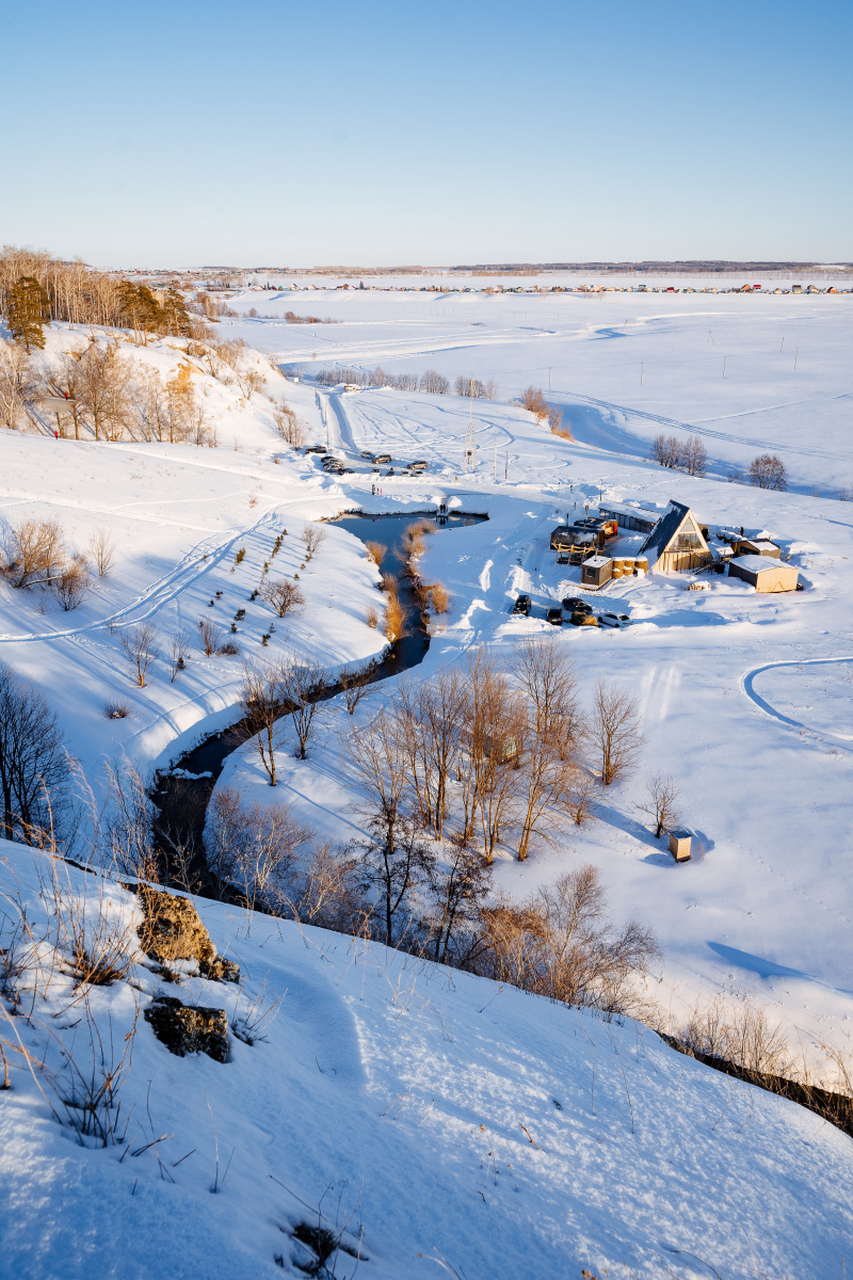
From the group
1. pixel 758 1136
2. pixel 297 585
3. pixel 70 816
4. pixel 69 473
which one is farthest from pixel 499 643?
pixel 69 473

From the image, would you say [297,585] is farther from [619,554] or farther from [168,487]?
[619,554]

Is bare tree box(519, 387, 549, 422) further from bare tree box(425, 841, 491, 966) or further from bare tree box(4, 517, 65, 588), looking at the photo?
bare tree box(425, 841, 491, 966)

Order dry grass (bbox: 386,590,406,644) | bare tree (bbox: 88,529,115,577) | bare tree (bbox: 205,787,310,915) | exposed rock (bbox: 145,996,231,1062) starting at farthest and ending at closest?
dry grass (bbox: 386,590,406,644)
bare tree (bbox: 88,529,115,577)
bare tree (bbox: 205,787,310,915)
exposed rock (bbox: 145,996,231,1062)

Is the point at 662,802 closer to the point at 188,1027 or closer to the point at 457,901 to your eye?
the point at 457,901

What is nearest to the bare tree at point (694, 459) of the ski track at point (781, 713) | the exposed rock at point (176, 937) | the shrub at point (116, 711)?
the ski track at point (781, 713)

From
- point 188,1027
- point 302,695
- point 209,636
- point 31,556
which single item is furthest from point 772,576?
point 188,1027

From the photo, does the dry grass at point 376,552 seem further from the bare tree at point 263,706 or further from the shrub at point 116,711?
the shrub at point 116,711

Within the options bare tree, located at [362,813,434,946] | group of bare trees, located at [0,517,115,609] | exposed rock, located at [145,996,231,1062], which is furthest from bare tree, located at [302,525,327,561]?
exposed rock, located at [145,996,231,1062]
